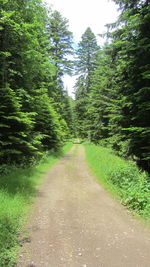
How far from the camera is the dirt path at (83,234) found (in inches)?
112

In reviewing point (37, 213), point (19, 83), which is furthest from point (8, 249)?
point (19, 83)

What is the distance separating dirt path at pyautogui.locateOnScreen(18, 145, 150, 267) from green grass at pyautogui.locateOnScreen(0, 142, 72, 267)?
9.7 inches

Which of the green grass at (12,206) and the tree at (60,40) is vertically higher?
the tree at (60,40)

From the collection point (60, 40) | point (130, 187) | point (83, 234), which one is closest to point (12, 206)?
point (83, 234)

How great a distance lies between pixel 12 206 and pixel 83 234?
7.11 feet

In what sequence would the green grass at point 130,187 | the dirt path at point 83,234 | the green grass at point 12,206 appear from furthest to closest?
the green grass at point 130,187 → the green grass at point 12,206 → the dirt path at point 83,234

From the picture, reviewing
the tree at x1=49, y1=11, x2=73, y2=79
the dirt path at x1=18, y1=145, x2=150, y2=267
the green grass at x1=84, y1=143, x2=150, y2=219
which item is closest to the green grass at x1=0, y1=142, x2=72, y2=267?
the dirt path at x1=18, y1=145, x2=150, y2=267

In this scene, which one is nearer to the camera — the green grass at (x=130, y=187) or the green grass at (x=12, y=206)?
the green grass at (x=12, y=206)

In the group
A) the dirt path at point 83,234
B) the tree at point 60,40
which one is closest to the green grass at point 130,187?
the dirt path at point 83,234

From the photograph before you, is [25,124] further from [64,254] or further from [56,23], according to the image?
[56,23]

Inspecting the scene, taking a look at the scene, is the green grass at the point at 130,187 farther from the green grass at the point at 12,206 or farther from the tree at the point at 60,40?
the tree at the point at 60,40

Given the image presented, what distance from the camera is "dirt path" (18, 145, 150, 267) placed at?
2854 mm

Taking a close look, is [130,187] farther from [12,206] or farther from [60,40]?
[60,40]

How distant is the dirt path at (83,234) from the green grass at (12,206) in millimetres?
246
